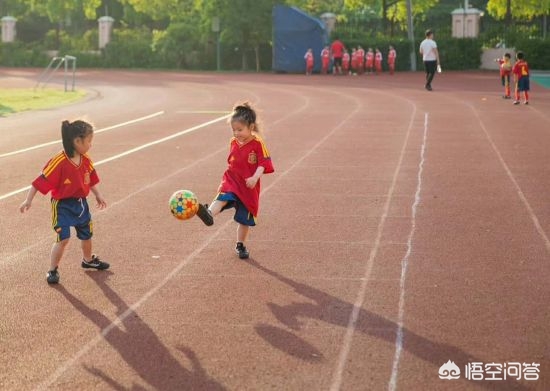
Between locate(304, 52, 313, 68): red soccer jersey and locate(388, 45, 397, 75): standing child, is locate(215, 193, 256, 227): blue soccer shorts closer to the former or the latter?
locate(304, 52, 313, 68): red soccer jersey

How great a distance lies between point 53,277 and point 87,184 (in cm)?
75

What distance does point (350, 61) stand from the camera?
48.2m

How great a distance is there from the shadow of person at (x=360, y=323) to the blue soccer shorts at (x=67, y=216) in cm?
157

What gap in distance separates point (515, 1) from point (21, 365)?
55.2 m

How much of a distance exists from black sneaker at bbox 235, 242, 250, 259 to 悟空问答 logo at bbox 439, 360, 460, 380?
321 cm

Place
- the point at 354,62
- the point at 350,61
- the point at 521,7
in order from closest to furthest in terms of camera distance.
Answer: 1. the point at 354,62
2. the point at 350,61
3. the point at 521,7

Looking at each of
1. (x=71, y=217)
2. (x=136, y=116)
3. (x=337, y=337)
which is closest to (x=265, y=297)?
(x=337, y=337)

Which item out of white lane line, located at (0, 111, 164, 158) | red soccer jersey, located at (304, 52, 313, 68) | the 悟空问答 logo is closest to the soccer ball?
the 悟空问答 logo

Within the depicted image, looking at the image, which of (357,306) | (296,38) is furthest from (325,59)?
(357,306)

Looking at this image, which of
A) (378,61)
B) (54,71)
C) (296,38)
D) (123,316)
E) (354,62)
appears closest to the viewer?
(123,316)

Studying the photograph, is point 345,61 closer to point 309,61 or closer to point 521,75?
point 309,61

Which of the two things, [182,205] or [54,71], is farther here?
[54,71]

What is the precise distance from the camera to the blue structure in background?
157 ft

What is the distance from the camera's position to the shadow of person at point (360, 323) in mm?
5984
